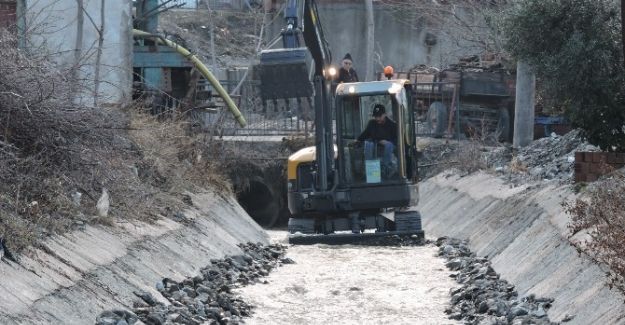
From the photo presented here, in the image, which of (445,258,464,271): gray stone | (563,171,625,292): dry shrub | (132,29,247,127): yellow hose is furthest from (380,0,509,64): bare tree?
(563,171,625,292): dry shrub

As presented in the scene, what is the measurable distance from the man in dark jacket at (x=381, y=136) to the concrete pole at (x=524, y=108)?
7.89 meters

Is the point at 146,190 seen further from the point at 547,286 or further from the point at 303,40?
the point at 547,286

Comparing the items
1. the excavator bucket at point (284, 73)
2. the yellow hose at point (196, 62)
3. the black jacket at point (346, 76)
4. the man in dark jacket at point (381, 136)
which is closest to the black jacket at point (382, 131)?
the man in dark jacket at point (381, 136)

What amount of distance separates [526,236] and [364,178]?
590 cm

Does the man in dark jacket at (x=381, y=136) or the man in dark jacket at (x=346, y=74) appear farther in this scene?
the man in dark jacket at (x=346, y=74)

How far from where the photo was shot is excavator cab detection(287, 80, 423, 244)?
23.4 meters

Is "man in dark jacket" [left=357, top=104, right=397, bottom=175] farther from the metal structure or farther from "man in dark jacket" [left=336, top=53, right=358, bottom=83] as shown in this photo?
the metal structure

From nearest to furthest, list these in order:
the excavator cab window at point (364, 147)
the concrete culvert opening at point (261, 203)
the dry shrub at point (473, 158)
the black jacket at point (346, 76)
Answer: the excavator cab window at point (364, 147) → the black jacket at point (346, 76) → the dry shrub at point (473, 158) → the concrete culvert opening at point (261, 203)

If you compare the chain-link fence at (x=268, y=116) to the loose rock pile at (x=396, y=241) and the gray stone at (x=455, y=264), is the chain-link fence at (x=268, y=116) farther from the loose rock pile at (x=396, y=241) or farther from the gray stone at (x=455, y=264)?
the gray stone at (x=455, y=264)

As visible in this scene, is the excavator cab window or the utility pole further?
the utility pole

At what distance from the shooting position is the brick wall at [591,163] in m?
18.7

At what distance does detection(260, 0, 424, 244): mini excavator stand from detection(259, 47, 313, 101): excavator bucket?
203cm

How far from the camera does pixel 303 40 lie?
23703mm

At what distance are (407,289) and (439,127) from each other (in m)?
21.0
